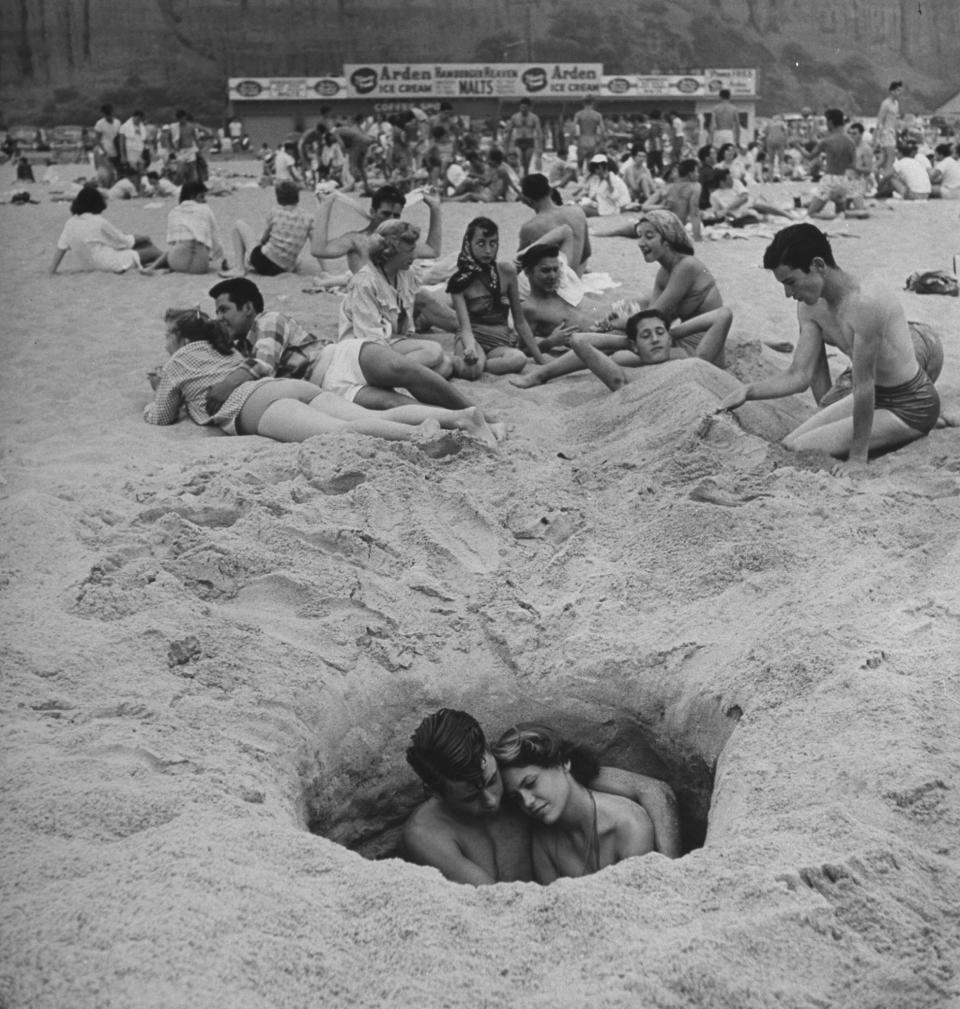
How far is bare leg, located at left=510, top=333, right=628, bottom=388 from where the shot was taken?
689cm

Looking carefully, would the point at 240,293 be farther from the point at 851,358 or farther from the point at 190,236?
the point at 190,236

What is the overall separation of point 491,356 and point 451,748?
14.1ft

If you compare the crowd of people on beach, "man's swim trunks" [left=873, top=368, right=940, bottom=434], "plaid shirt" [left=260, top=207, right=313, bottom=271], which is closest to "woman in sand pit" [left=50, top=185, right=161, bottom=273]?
the crowd of people on beach

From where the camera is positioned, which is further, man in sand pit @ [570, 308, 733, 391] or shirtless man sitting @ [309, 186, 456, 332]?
shirtless man sitting @ [309, 186, 456, 332]

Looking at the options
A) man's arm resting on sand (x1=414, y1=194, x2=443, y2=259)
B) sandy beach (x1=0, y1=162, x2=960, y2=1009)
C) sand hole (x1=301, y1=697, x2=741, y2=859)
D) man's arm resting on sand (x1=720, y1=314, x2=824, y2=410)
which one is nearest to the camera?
sandy beach (x1=0, y1=162, x2=960, y2=1009)

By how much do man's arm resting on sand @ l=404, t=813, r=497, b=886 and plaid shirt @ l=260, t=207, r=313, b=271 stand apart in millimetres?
→ 7489

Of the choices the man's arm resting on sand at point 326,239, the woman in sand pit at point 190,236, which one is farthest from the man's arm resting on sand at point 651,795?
the woman in sand pit at point 190,236

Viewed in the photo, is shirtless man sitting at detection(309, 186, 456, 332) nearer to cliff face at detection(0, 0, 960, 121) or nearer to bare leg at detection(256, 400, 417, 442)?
bare leg at detection(256, 400, 417, 442)

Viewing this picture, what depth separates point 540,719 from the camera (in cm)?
414

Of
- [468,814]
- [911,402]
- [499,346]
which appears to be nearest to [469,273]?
Result: [499,346]

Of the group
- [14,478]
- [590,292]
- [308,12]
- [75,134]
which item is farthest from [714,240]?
[308,12]

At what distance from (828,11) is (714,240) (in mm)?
33367

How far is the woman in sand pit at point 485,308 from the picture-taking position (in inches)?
284

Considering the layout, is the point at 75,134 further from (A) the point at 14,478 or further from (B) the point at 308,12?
(A) the point at 14,478
